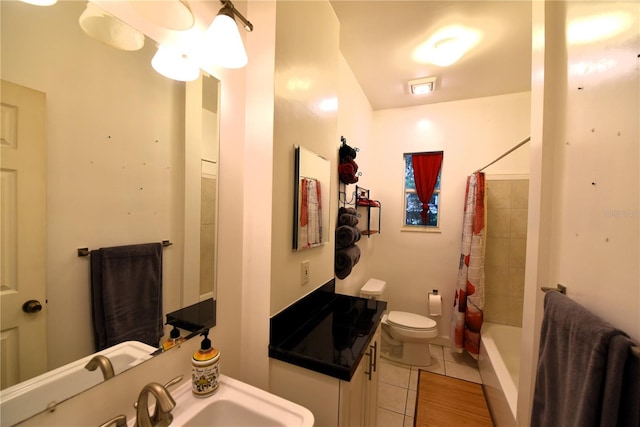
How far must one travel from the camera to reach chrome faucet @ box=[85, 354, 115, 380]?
65 centimetres

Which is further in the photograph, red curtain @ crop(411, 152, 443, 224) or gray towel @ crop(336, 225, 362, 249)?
red curtain @ crop(411, 152, 443, 224)

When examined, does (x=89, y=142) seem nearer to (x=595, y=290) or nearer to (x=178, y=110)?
(x=178, y=110)

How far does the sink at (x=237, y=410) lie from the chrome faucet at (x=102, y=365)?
0.82 feet

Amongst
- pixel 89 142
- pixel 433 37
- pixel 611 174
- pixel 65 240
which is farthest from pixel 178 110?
pixel 433 37

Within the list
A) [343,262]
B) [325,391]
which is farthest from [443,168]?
[325,391]

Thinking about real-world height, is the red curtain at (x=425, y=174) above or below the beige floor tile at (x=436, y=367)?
above

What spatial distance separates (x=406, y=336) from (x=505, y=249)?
4.76ft

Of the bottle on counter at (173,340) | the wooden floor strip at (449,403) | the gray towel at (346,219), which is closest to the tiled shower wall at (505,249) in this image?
the wooden floor strip at (449,403)

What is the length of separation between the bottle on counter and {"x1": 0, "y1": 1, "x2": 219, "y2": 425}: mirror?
0.09 metres

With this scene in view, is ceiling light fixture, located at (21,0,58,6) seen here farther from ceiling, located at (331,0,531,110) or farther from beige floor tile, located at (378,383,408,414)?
beige floor tile, located at (378,383,408,414)

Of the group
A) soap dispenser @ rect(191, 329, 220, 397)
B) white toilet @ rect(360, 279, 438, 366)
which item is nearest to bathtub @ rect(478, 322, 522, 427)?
white toilet @ rect(360, 279, 438, 366)

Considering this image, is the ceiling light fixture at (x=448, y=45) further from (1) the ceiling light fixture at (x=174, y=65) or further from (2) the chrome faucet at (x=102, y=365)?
(2) the chrome faucet at (x=102, y=365)

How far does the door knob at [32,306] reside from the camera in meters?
0.56

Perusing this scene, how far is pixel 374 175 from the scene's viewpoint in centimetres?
316
